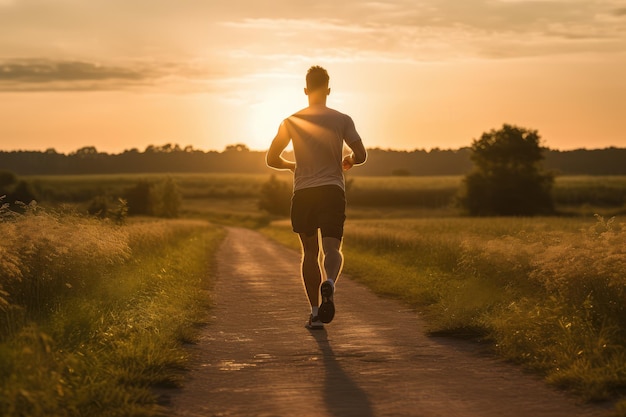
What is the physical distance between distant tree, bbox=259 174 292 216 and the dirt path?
4189 inches

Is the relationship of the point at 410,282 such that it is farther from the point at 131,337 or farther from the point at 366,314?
the point at 131,337

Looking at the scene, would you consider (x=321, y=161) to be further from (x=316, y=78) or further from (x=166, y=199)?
(x=166, y=199)

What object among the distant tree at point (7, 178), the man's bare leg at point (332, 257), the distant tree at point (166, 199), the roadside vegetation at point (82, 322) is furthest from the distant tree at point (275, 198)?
the man's bare leg at point (332, 257)

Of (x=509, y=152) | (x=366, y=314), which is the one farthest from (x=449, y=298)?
(x=509, y=152)

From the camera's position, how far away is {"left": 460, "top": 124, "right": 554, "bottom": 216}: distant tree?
270 feet

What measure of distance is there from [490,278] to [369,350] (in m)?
5.52

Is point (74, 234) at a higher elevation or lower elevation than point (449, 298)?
higher

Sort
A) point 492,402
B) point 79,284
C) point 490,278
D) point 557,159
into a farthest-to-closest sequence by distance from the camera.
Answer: point 557,159
point 490,278
point 79,284
point 492,402

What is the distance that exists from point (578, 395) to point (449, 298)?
5.52 metres

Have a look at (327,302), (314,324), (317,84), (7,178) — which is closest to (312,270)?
(314,324)

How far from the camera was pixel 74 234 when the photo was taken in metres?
11.3

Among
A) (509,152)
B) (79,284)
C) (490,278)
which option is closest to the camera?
(79,284)

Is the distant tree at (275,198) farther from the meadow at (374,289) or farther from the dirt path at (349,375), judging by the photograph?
the dirt path at (349,375)

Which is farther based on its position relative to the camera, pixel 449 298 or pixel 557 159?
pixel 557 159
